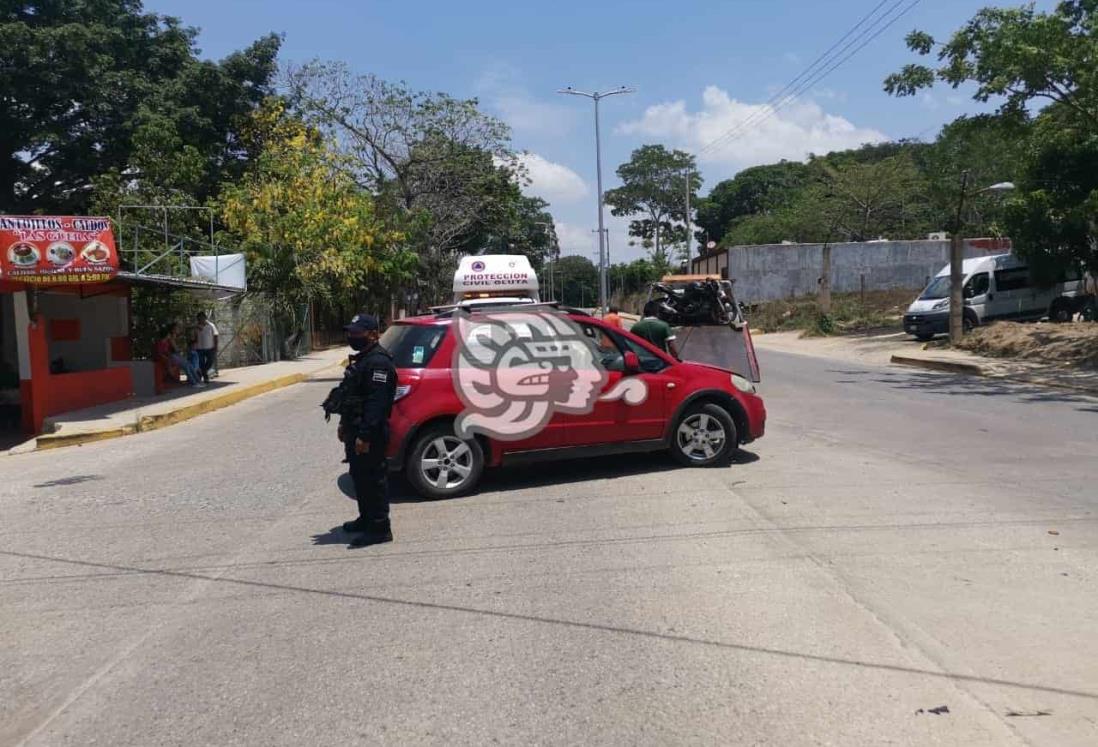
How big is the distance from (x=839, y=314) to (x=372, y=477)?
108ft

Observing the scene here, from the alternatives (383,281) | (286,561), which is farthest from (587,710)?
(383,281)

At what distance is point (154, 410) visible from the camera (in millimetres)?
15203

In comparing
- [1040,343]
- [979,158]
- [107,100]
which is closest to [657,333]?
[1040,343]

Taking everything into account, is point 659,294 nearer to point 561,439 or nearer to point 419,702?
point 561,439

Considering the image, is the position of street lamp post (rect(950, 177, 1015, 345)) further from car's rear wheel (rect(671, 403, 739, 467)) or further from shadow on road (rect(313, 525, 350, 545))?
shadow on road (rect(313, 525, 350, 545))

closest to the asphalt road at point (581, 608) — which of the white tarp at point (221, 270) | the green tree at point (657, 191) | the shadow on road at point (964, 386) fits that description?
the shadow on road at point (964, 386)

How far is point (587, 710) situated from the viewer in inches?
150

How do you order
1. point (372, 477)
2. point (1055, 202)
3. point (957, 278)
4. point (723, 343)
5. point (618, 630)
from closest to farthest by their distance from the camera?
point (618, 630) → point (372, 477) → point (723, 343) → point (1055, 202) → point (957, 278)

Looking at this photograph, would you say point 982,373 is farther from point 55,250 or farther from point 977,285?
point 55,250

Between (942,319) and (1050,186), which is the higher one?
(1050,186)

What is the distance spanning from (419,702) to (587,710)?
73 centimetres

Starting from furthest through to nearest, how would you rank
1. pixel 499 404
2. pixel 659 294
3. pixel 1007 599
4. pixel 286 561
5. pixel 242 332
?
pixel 242 332
pixel 659 294
pixel 499 404
pixel 286 561
pixel 1007 599

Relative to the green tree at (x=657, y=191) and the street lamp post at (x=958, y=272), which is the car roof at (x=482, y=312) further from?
the green tree at (x=657, y=191)

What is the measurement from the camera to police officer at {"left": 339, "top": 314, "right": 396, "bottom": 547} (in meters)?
6.25
